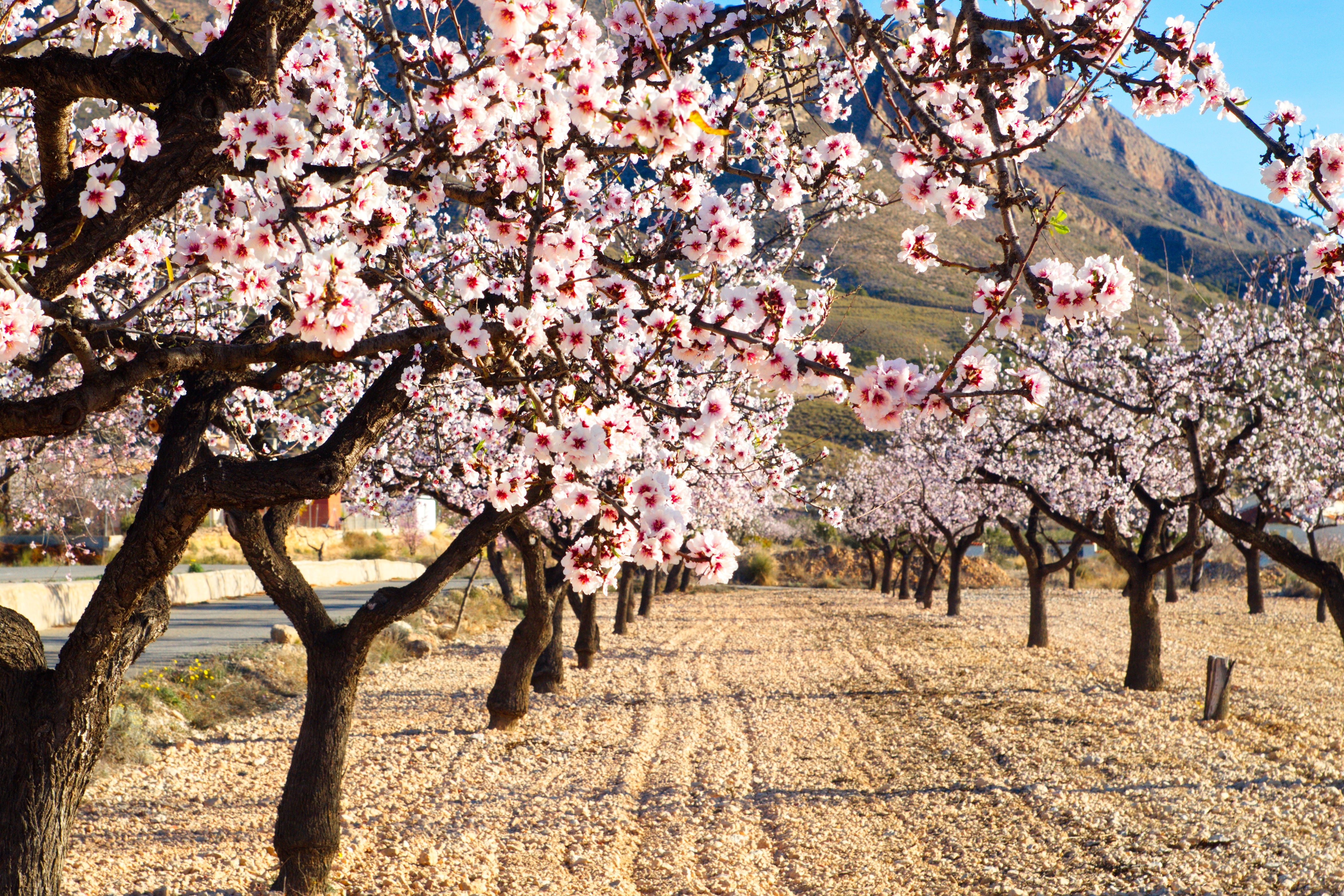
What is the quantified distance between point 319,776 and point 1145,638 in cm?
1188

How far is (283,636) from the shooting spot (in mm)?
15234

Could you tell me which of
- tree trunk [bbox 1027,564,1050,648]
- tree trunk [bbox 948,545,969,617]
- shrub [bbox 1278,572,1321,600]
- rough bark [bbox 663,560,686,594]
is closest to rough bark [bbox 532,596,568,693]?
tree trunk [bbox 1027,564,1050,648]

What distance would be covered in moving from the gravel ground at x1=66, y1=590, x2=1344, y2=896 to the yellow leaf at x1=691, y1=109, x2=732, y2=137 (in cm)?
515

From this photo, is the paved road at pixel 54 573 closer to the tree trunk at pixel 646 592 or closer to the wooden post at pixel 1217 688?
the tree trunk at pixel 646 592

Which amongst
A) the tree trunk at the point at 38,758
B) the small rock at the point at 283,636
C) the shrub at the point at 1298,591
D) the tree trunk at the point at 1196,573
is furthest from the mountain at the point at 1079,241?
the tree trunk at the point at 38,758

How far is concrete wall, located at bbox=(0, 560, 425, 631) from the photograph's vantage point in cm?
1564

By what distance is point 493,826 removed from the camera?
A: 7.45 metres

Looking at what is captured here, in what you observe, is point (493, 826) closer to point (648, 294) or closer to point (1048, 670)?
point (648, 294)

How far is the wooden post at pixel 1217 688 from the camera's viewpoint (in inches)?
433

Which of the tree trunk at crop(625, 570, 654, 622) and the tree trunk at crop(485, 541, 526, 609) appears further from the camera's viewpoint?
the tree trunk at crop(625, 570, 654, 622)

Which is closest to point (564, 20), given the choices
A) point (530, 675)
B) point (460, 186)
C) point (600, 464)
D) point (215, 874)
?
point (460, 186)

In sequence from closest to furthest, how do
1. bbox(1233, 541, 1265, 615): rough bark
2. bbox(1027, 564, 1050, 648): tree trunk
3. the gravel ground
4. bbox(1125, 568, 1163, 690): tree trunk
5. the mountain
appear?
the gravel ground < bbox(1125, 568, 1163, 690): tree trunk < bbox(1027, 564, 1050, 648): tree trunk < bbox(1233, 541, 1265, 615): rough bark < the mountain

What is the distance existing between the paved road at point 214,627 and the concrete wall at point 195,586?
363 millimetres

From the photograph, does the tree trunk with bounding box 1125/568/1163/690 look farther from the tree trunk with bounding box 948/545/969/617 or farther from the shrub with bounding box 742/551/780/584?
the shrub with bounding box 742/551/780/584
